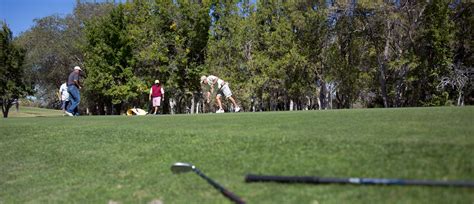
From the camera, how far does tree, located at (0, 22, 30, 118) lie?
44.8 metres

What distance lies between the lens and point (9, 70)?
45.5m

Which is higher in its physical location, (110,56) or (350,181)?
(110,56)

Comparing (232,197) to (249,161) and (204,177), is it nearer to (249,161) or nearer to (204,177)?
(204,177)

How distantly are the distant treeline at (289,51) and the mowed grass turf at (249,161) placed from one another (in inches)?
931

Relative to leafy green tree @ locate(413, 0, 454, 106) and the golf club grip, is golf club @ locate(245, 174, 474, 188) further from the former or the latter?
leafy green tree @ locate(413, 0, 454, 106)

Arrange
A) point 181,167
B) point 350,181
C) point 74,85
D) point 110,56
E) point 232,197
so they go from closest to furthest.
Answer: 1. point 350,181
2. point 232,197
3. point 181,167
4. point 74,85
5. point 110,56

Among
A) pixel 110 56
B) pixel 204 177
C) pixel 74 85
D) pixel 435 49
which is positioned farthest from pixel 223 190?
pixel 110 56

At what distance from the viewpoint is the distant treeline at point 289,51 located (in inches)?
1267

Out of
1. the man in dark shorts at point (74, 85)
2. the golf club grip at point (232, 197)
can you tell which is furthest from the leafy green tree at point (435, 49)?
the golf club grip at point (232, 197)

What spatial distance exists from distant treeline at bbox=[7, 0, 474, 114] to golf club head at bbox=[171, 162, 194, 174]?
1034 inches

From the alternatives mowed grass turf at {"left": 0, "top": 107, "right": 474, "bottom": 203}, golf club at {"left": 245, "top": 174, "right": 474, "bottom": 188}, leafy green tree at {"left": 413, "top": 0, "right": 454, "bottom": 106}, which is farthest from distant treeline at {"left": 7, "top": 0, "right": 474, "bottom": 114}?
golf club at {"left": 245, "top": 174, "right": 474, "bottom": 188}

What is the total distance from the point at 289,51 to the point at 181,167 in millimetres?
31319

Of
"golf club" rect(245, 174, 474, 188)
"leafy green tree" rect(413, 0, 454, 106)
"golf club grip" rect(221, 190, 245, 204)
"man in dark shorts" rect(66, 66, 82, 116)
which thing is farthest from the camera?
"leafy green tree" rect(413, 0, 454, 106)

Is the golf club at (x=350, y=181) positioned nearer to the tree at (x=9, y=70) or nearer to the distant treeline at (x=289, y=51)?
the distant treeline at (x=289, y=51)
